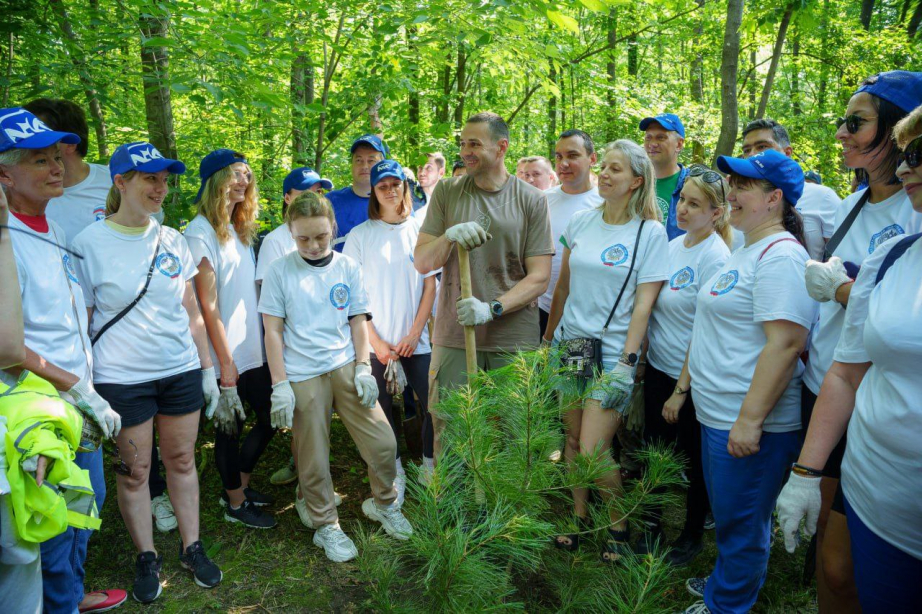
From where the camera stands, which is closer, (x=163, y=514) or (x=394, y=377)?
(x=163, y=514)

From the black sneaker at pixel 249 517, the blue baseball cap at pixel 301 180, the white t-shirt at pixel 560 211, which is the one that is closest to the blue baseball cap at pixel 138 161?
the blue baseball cap at pixel 301 180

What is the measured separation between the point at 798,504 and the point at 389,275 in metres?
2.67

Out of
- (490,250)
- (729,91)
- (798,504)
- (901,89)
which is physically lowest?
(798,504)

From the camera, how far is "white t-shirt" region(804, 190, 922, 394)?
2234 mm

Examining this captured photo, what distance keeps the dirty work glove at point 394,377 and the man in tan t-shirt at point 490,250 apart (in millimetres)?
418

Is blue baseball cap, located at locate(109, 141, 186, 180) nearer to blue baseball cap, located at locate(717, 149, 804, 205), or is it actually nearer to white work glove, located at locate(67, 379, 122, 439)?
white work glove, located at locate(67, 379, 122, 439)

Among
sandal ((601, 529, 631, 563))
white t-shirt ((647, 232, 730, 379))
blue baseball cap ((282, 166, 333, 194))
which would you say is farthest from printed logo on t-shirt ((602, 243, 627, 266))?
blue baseball cap ((282, 166, 333, 194))

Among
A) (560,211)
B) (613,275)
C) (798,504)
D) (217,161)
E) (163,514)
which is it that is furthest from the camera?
(560,211)

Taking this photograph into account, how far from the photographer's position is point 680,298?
10.4 ft

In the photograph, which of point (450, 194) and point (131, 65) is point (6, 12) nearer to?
point (131, 65)

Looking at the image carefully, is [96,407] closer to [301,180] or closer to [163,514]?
[163,514]

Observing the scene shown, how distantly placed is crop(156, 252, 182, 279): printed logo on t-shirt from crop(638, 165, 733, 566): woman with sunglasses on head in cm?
258

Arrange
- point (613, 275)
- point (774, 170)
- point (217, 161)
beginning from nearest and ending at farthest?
point (774, 170), point (613, 275), point (217, 161)

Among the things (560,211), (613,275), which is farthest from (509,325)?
(560,211)
